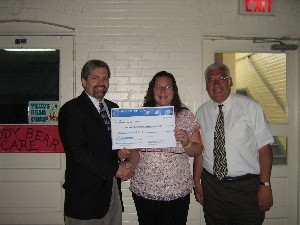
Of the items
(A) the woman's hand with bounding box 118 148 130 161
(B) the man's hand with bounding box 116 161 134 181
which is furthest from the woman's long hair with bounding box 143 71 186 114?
(B) the man's hand with bounding box 116 161 134 181

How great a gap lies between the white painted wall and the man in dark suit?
4.43 ft

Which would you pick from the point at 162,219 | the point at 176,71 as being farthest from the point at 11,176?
the point at 176,71

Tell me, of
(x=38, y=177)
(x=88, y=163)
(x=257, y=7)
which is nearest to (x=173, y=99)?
(x=88, y=163)

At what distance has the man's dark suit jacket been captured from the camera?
7.92ft

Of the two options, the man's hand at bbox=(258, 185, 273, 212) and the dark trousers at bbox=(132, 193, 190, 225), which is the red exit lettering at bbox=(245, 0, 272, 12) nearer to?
the man's hand at bbox=(258, 185, 273, 212)

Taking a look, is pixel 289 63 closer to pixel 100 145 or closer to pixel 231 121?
pixel 231 121

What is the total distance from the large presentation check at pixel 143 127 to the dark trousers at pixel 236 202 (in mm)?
786

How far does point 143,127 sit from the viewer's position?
261cm

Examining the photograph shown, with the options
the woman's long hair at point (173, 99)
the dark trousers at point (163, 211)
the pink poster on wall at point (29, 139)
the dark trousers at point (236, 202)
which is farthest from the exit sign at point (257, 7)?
the pink poster on wall at point (29, 139)

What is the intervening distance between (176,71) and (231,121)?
136 cm

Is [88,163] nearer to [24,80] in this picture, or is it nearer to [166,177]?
[166,177]

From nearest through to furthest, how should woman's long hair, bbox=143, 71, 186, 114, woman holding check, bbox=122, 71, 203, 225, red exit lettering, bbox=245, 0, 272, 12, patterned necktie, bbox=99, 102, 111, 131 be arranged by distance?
1. woman holding check, bbox=122, 71, 203, 225
2. patterned necktie, bbox=99, 102, 111, 131
3. woman's long hair, bbox=143, 71, 186, 114
4. red exit lettering, bbox=245, 0, 272, 12

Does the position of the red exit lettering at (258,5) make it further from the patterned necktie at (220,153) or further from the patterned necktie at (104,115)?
the patterned necktie at (104,115)

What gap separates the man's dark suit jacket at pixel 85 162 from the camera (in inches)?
95.0
